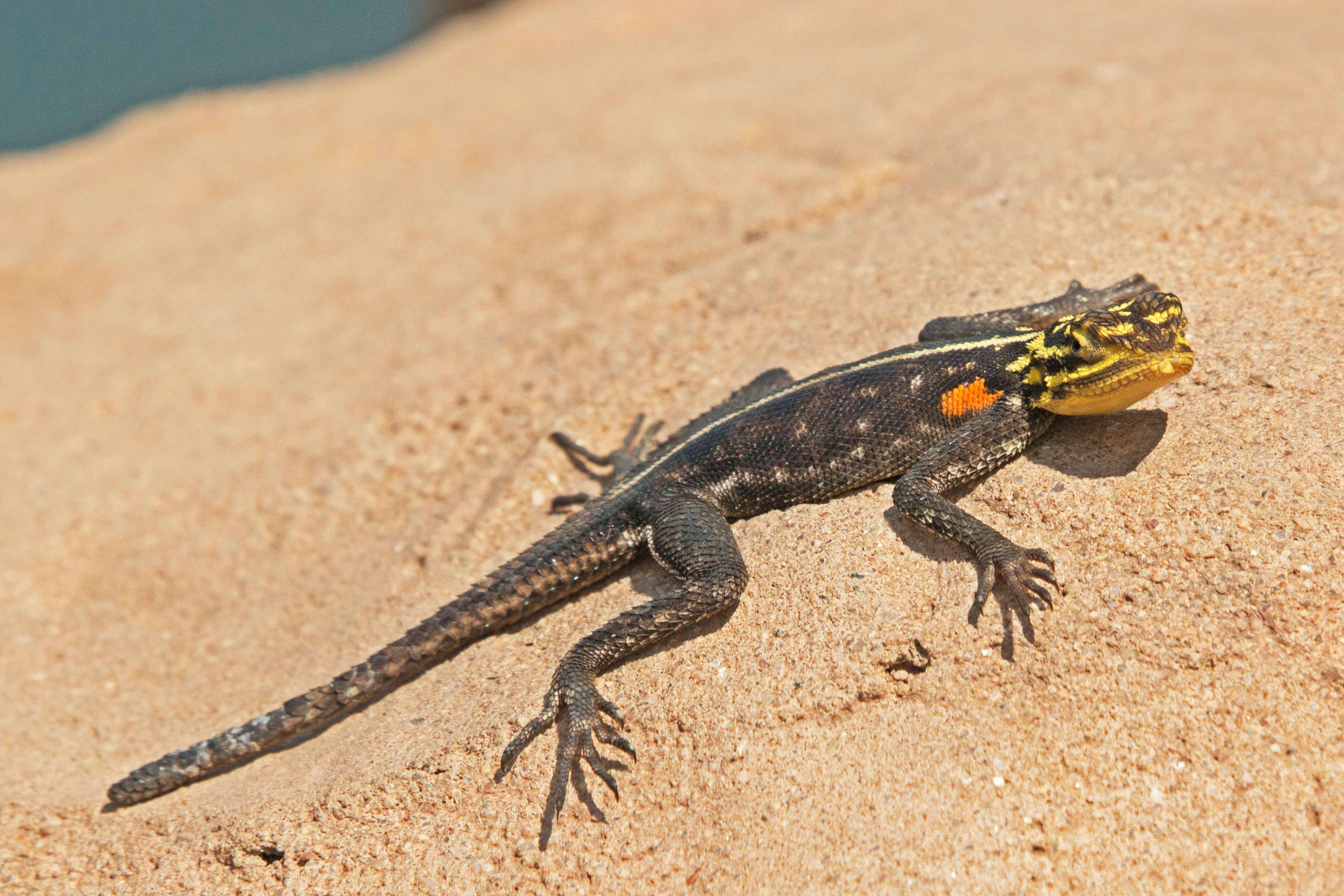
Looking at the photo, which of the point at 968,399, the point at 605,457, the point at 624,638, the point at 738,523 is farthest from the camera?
the point at 605,457

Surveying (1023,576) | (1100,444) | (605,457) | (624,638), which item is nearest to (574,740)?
(624,638)

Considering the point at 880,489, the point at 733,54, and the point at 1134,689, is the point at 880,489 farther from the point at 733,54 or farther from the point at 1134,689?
the point at 733,54

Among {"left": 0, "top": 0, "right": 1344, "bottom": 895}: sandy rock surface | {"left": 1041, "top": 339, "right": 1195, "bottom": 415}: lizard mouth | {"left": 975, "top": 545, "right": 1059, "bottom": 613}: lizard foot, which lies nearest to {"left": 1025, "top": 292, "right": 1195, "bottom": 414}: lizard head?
{"left": 1041, "top": 339, "right": 1195, "bottom": 415}: lizard mouth

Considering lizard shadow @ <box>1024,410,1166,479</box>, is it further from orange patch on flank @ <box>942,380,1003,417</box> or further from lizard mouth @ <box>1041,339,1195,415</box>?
orange patch on flank @ <box>942,380,1003,417</box>

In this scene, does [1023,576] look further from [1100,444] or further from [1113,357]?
[1113,357]

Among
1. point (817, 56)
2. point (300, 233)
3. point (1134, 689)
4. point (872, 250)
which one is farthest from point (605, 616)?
point (817, 56)

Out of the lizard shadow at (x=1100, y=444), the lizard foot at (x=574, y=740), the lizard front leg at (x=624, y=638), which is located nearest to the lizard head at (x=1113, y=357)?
the lizard shadow at (x=1100, y=444)
